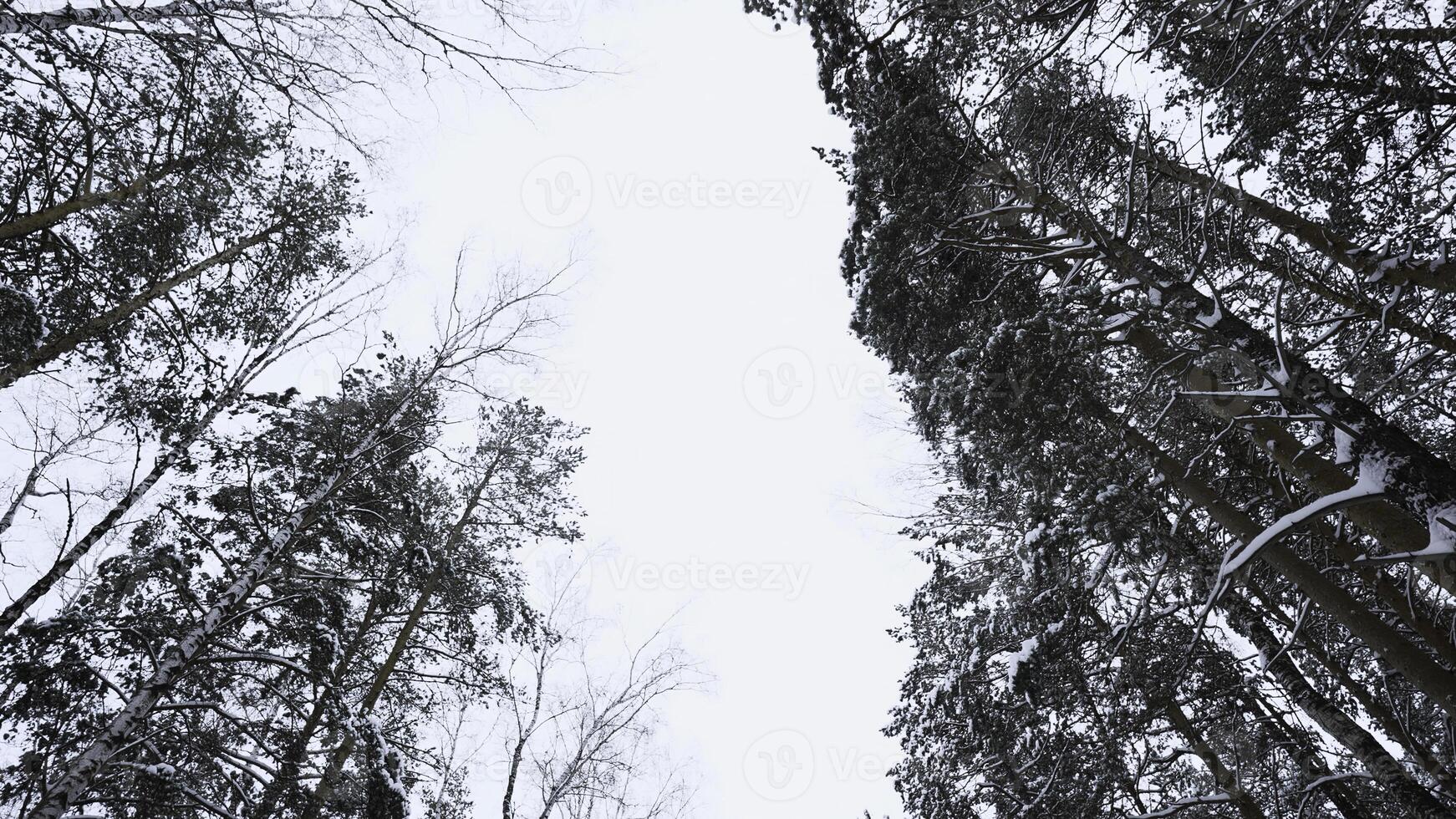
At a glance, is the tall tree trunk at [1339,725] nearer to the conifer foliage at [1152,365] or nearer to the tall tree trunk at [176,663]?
the conifer foliage at [1152,365]

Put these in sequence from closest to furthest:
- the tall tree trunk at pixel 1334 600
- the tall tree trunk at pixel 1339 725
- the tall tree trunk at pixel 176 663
Result: 1. the tall tree trunk at pixel 1334 600
2. the tall tree trunk at pixel 176 663
3. the tall tree trunk at pixel 1339 725

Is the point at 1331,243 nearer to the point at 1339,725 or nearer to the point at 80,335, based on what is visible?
the point at 1339,725

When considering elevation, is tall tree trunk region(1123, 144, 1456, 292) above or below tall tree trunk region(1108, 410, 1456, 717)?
above

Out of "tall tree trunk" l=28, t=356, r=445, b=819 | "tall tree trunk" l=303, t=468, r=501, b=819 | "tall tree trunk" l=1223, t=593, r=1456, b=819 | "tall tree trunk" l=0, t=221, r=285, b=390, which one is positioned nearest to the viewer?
"tall tree trunk" l=28, t=356, r=445, b=819

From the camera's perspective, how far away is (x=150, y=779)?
15.5 feet

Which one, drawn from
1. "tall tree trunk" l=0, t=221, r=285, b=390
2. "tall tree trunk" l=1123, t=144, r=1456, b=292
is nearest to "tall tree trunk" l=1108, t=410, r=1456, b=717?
"tall tree trunk" l=1123, t=144, r=1456, b=292

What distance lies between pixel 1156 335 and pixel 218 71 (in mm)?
7034

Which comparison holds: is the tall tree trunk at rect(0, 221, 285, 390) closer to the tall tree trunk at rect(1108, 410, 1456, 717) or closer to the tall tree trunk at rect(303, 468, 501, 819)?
the tall tree trunk at rect(303, 468, 501, 819)

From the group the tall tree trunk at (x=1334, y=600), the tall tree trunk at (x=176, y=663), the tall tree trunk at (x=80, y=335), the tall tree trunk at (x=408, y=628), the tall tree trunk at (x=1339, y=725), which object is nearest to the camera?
the tall tree trunk at (x=1334, y=600)

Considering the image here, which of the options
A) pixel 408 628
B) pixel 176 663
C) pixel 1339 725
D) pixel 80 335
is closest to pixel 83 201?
pixel 80 335

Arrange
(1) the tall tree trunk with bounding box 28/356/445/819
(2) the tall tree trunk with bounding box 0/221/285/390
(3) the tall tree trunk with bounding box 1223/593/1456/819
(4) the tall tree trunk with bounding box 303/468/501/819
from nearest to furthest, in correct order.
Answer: (1) the tall tree trunk with bounding box 28/356/445/819 → (2) the tall tree trunk with bounding box 0/221/285/390 → (3) the tall tree trunk with bounding box 1223/593/1456/819 → (4) the tall tree trunk with bounding box 303/468/501/819

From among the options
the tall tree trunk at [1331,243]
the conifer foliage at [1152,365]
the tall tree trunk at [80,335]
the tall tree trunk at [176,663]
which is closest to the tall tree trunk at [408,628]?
the tall tree trunk at [176,663]

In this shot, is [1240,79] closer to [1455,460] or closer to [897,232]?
[897,232]

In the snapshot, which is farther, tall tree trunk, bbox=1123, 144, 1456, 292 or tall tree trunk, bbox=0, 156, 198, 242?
tall tree trunk, bbox=0, 156, 198, 242
